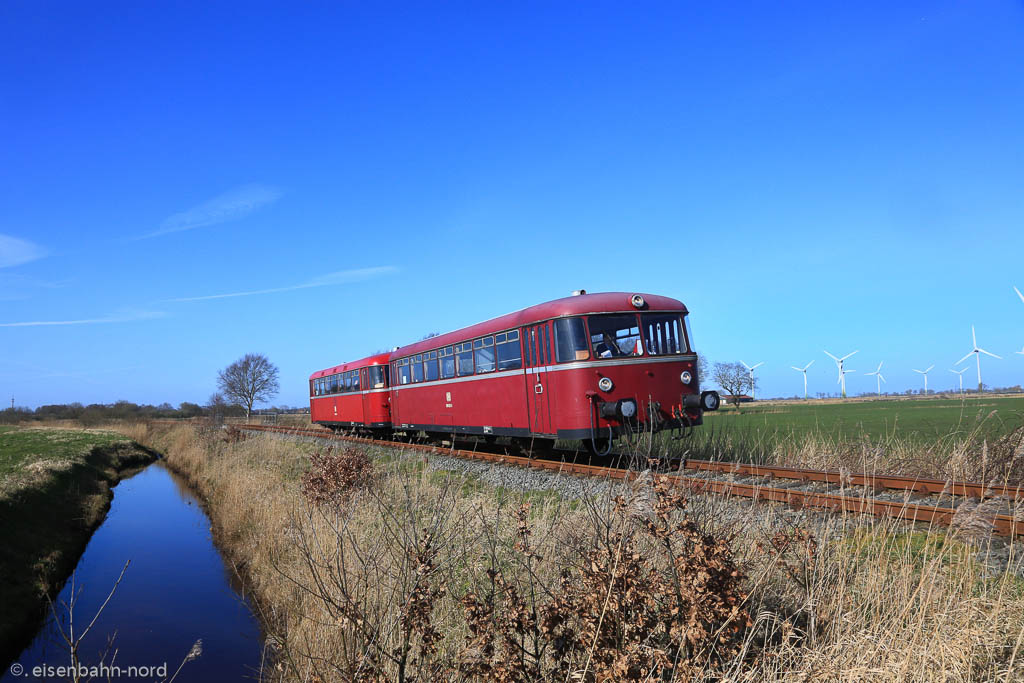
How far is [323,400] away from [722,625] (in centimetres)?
3264

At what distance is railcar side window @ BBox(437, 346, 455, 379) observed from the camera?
1677cm

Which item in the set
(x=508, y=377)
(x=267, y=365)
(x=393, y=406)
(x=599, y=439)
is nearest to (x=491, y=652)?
(x=599, y=439)

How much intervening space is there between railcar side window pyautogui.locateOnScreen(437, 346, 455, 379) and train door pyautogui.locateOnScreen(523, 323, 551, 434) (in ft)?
13.6

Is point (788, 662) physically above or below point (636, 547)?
below

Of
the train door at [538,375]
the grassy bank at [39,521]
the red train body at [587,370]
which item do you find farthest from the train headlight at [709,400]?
the grassy bank at [39,521]

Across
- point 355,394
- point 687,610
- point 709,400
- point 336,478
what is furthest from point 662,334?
point 355,394

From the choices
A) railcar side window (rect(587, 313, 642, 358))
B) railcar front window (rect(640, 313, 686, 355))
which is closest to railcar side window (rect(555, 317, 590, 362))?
railcar side window (rect(587, 313, 642, 358))

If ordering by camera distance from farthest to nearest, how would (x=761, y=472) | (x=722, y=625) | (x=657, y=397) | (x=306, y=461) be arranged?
(x=306, y=461)
(x=657, y=397)
(x=761, y=472)
(x=722, y=625)

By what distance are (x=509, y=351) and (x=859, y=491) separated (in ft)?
24.3

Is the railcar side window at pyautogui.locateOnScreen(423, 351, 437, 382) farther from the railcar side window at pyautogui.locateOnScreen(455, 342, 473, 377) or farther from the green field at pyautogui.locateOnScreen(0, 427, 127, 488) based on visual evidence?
the green field at pyautogui.locateOnScreen(0, 427, 127, 488)

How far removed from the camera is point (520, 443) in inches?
600

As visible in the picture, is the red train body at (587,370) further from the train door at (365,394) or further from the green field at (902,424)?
the train door at (365,394)

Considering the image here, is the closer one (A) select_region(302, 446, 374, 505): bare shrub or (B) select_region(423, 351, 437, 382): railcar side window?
(A) select_region(302, 446, 374, 505): bare shrub

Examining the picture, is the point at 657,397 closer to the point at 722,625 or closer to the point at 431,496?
the point at 431,496
